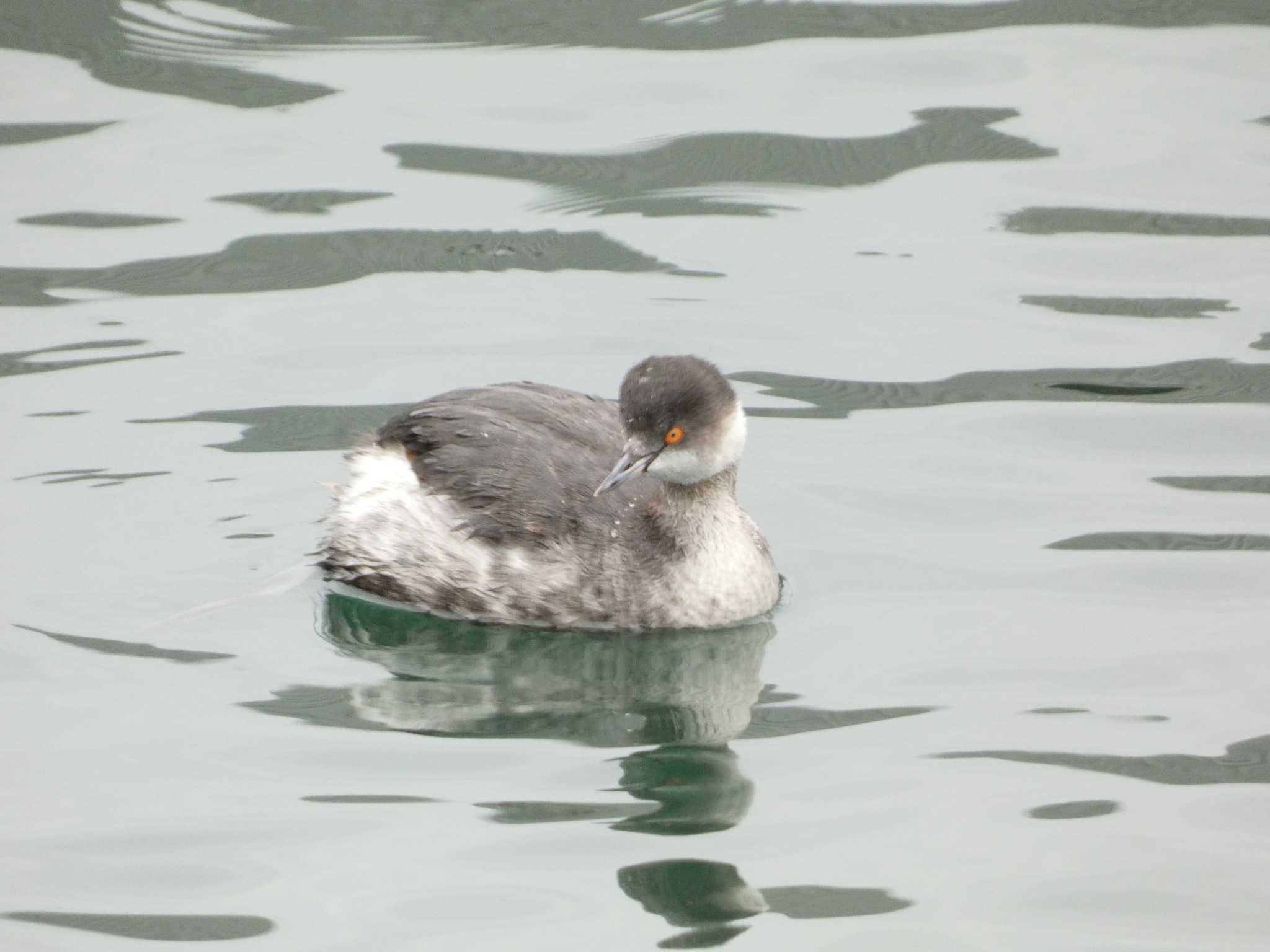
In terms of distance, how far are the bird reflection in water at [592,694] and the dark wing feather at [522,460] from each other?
398mm

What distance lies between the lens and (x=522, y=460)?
753 centimetres

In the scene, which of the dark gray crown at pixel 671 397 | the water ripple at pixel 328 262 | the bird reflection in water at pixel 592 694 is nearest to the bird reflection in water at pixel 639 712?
the bird reflection in water at pixel 592 694

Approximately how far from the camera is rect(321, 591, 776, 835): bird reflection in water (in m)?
6.23

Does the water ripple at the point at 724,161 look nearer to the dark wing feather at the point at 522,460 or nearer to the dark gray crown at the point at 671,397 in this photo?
the dark wing feather at the point at 522,460

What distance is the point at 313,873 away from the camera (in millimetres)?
5844

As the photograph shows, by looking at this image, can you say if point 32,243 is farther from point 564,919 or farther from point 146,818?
point 564,919

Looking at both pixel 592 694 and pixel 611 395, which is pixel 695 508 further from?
pixel 611 395

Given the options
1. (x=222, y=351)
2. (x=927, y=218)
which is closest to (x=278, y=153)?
(x=222, y=351)

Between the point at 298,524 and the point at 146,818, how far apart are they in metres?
2.17

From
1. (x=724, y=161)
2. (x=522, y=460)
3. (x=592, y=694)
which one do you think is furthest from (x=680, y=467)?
(x=724, y=161)

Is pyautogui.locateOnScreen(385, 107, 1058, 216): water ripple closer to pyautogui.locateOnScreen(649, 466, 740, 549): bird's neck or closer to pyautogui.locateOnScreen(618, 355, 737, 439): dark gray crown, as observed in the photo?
pyautogui.locateOnScreen(649, 466, 740, 549): bird's neck

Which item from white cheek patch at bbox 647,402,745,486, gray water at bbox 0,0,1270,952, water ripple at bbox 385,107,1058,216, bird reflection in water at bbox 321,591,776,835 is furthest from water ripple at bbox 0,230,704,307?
white cheek patch at bbox 647,402,745,486

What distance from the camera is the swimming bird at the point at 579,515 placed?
729cm

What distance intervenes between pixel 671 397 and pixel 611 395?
2.02 m
